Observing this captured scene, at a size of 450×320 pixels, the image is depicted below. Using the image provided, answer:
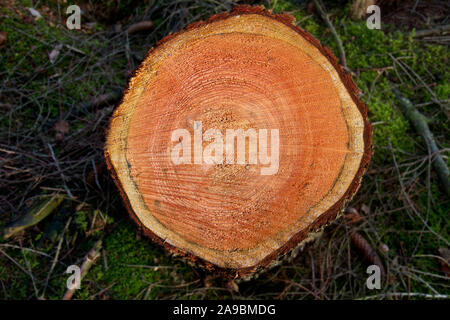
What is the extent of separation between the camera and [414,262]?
216 centimetres

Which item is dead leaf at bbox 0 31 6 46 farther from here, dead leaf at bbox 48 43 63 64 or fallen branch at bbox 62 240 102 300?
fallen branch at bbox 62 240 102 300

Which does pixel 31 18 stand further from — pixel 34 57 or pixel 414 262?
pixel 414 262

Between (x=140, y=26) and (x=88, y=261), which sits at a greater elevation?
(x=140, y=26)

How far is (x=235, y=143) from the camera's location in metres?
1.42

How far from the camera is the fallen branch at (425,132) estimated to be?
2312 mm

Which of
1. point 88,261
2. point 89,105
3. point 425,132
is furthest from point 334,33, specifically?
point 88,261

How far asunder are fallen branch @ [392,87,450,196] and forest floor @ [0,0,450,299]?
0.05m

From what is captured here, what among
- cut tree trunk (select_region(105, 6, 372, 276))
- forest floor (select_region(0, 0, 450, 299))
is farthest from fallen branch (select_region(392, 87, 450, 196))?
cut tree trunk (select_region(105, 6, 372, 276))

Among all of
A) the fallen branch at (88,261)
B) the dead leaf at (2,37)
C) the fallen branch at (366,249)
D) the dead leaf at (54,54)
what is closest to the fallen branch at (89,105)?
the dead leaf at (54,54)

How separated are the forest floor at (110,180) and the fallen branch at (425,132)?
54 mm

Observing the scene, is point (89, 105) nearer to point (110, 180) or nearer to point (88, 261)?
point (110, 180)

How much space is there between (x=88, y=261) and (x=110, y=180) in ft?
1.94

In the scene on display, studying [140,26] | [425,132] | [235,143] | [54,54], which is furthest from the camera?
[140,26]
